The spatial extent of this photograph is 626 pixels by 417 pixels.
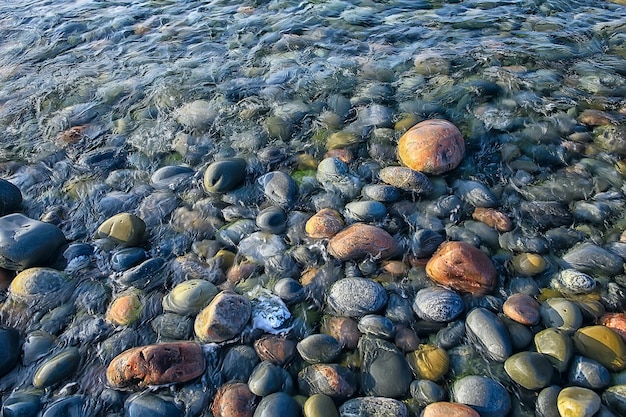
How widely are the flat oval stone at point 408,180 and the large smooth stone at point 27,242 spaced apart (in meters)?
2.02

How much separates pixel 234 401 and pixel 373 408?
577 mm

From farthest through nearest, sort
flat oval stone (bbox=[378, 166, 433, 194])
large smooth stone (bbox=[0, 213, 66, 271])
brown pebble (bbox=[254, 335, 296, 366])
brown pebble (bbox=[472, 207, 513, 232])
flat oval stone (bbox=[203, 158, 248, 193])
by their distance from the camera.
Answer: flat oval stone (bbox=[203, 158, 248, 193])
flat oval stone (bbox=[378, 166, 433, 194])
brown pebble (bbox=[472, 207, 513, 232])
large smooth stone (bbox=[0, 213, 66, 271])
brown pebble (bbox=[254, 335, 296, 366])

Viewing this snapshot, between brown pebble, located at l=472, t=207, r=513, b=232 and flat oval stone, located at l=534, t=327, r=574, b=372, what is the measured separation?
2.35ft

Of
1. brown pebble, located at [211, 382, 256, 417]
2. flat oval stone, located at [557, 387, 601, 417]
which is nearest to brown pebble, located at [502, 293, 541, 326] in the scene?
flat oval stone, located at [557, 387, 601, 417]

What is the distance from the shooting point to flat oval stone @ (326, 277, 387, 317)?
224cm

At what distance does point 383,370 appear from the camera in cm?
200

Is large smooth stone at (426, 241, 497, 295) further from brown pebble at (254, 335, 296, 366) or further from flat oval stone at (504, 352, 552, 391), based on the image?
brown pebble at (254, 335, 296, 366)

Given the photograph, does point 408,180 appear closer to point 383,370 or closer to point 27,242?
point 383,370

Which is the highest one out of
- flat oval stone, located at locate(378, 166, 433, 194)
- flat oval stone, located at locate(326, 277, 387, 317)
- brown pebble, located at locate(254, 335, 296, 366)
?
flat oval stone, located at locate(378, 166, 433, 194)

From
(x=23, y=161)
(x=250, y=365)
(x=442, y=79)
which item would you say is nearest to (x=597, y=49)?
(x=442, y=79)

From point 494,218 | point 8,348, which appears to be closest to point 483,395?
point 494,218

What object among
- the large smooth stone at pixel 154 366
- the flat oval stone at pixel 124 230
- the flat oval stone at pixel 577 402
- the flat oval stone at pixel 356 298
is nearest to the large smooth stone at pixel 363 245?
the flat oval stone at pixel 356 298

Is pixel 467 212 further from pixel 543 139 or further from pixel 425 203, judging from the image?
pixel 543 139

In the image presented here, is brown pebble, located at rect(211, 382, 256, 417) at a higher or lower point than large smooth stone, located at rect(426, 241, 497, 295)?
lower
